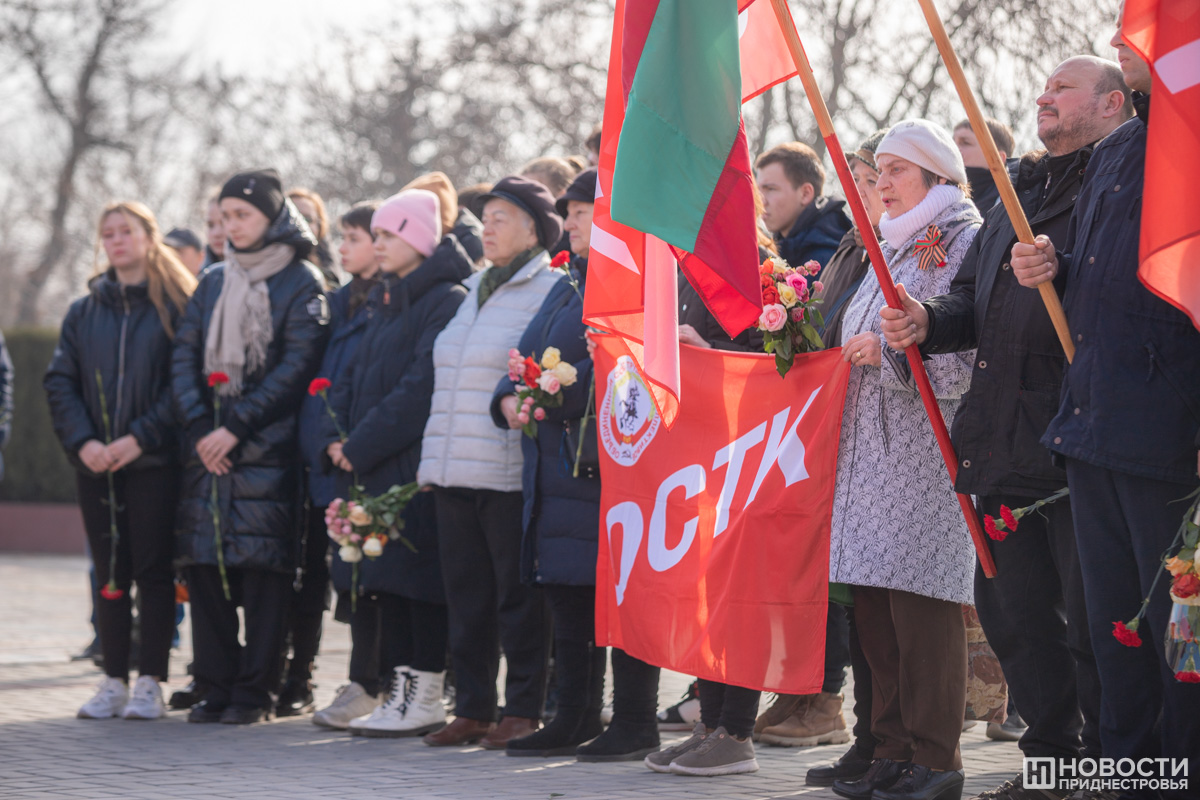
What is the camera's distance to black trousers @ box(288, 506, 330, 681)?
738 cm

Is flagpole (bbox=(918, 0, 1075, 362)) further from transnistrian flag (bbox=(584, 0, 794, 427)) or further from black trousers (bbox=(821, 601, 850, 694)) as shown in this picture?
black trousers (bbox=(821, 601, 850, 694))

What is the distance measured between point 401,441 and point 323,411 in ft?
1.87

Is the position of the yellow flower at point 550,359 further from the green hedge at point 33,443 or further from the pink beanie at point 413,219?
the green hedge at point 33,443

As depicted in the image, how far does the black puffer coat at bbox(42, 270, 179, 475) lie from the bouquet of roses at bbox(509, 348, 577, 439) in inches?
86.4

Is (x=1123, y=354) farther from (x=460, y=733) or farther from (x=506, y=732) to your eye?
(x=460, y=733)

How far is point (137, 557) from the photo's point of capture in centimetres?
718

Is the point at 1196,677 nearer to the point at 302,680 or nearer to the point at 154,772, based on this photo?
the point at 154,772

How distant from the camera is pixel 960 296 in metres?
4.71

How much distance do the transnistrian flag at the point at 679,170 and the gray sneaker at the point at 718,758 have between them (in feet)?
4.93

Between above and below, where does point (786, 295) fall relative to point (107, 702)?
above

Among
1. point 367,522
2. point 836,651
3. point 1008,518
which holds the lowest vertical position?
point 836,651

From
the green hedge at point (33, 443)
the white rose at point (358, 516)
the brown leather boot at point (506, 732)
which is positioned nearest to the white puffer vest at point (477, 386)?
the white rose at point (358, 516)

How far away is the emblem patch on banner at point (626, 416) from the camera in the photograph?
5.71 metres

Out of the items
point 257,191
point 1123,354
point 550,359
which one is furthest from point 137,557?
point 1123,354
